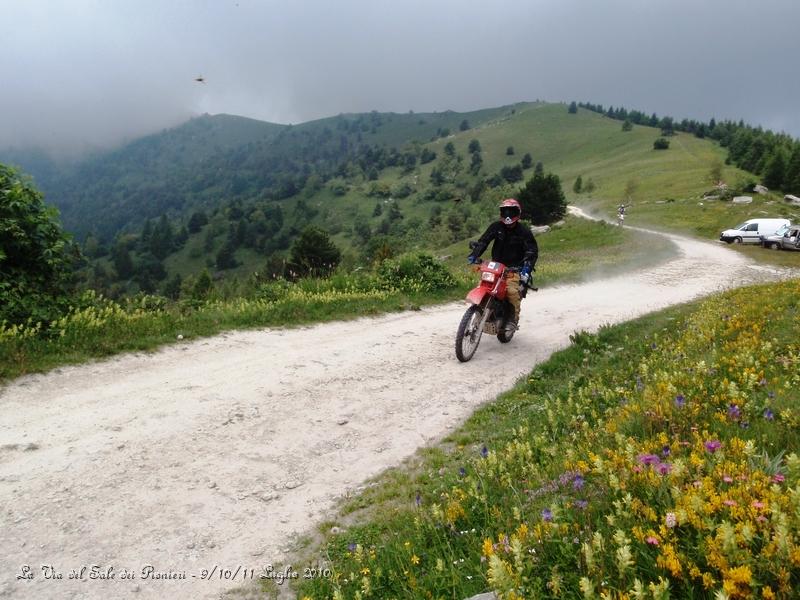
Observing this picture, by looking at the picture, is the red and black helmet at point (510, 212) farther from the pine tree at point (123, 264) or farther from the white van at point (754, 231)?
the pine tree at point (123, 264)

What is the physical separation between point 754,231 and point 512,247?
3908 centimetres

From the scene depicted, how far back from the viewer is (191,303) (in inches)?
465

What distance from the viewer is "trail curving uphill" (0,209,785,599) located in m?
4.14

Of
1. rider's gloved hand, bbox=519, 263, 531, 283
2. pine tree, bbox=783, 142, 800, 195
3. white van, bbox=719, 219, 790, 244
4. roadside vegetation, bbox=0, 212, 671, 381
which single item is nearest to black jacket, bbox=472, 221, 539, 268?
rider's gloved hand, bbox=519, 263, 531, 283

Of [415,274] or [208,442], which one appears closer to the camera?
[208,442]

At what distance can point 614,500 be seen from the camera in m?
3.00

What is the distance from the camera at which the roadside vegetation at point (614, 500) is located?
2217 mm

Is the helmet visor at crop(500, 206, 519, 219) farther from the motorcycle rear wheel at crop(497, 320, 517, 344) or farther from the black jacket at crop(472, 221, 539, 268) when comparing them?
the motorcycle rear wheel at crop(497, 320, 517, 344)

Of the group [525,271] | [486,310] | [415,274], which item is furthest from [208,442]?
[415,274]

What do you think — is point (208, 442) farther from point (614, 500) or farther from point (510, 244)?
point (510, 244)

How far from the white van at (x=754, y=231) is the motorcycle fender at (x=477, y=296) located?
39503 millimetres

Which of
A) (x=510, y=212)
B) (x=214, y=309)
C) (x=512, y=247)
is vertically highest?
(x=510, y=212)

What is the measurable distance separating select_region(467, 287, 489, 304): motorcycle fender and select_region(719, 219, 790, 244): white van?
39503 millimetres

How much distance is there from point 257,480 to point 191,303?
7614mm
